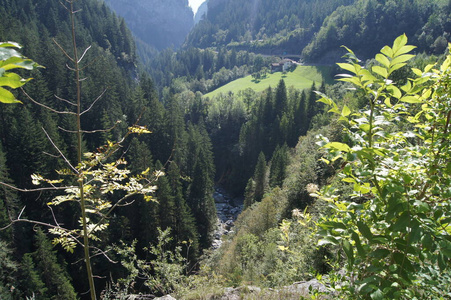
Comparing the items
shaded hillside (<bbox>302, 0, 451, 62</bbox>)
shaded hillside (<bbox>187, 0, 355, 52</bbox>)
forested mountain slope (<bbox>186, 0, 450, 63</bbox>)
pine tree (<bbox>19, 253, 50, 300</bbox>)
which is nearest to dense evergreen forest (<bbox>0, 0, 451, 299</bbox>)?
pine tree (<bbox>19, 253, 50, 300</bbox>)

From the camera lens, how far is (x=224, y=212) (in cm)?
5119

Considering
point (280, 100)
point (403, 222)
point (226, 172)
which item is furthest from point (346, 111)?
point (280, 100)

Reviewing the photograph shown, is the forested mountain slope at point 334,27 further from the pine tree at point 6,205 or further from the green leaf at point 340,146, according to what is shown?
the pine tree at point 6,205

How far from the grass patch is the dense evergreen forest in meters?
10.3

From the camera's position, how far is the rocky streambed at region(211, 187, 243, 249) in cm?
4204

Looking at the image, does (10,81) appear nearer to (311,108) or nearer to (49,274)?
(49,274)

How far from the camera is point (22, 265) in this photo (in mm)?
21672

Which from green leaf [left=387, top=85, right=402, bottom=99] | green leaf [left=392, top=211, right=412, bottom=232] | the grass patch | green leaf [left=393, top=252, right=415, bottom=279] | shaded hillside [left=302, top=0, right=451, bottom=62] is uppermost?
shaded hillside [left=302, top=0, right=451, bottom=62]

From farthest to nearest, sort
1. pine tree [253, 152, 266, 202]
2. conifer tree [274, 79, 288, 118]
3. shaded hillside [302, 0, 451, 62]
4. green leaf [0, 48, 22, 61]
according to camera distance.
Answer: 1. shaded hillside [302, 0, 451, 62]
2. conifer tree [274, 79, 288, 118]
3. pine tree [253, 152, 266, 202]
4. green leaf [0, 48, 22, 61]

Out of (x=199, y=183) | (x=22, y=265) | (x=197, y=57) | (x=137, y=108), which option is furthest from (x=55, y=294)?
(x=197, y=57)

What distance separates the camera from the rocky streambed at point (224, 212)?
4204 centimetres

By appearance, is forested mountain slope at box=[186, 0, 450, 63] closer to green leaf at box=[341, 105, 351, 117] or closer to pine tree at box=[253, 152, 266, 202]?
pine tree at box=[253, 152, 266, 202]

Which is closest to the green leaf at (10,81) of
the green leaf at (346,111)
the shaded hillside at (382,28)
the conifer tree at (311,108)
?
the green leaf at (346,111)

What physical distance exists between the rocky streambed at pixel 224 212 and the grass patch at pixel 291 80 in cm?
5135
